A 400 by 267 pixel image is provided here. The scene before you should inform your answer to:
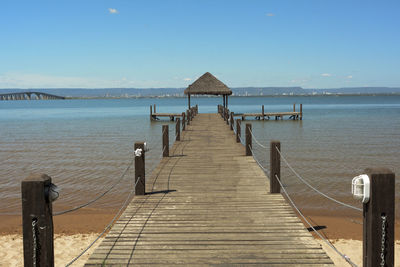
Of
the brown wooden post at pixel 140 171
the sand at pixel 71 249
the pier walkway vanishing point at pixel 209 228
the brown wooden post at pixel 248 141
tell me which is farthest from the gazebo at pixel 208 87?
the brown wooden post at pixel 140 171

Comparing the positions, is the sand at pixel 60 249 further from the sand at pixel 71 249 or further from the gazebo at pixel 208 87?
the gazebo at pixel 208 87

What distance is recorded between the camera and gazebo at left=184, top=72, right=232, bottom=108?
34.1 meters

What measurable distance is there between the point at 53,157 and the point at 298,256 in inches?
583

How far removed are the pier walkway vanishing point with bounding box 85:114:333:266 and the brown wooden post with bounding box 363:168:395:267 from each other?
3.10ft

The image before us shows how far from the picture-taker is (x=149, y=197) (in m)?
6.46

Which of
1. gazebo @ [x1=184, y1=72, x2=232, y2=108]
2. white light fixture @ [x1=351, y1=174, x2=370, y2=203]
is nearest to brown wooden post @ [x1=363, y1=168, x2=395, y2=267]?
white light fixture @ [x1=351, y1=174, x2=370, y2=203]

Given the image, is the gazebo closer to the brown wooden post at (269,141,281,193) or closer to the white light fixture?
the brown wooden post at (269,141,281,193)

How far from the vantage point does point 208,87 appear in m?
34.6

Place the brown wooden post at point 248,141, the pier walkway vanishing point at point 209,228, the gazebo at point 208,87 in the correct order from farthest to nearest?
the gazebo at point 208,87 < the brown wooden post at point 248,141 < the pier walkway vanishing point at point 209,228

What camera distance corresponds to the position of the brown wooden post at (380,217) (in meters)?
2.94

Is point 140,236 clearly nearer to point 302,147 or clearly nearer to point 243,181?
point 243,181

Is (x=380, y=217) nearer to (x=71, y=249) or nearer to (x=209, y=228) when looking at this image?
(x=209, y=228)

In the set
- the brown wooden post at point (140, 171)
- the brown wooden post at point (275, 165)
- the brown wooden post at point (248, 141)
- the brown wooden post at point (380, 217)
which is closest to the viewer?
the brown wooden post at point (380, 217)

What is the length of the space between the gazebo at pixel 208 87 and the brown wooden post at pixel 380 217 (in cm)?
3068
